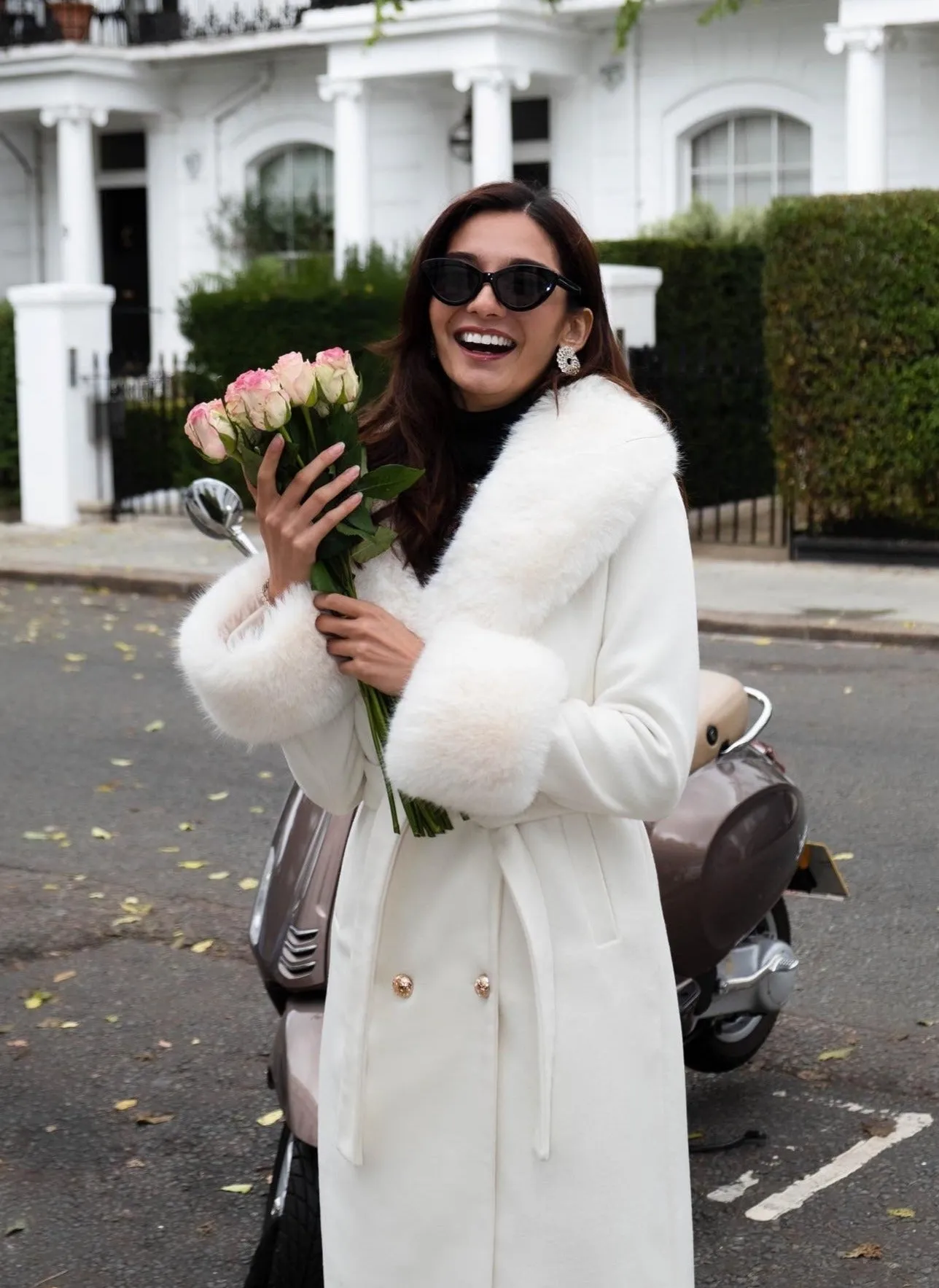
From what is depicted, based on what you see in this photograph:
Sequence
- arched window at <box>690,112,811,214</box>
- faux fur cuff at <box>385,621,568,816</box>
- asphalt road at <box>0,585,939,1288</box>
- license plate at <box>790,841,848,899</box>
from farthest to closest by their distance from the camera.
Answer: arched window at <box>690,112,811,214</box>
license plate at <box>790,841,848,899</box>
asphalt road at <box>0,585,939,1288</box>
faux fur cuff at <box>385,621,568,816</box>

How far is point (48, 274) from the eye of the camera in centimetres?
2922

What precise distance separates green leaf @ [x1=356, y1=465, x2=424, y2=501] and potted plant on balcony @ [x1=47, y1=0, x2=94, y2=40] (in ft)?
83.6

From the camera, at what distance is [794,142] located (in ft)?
75.0

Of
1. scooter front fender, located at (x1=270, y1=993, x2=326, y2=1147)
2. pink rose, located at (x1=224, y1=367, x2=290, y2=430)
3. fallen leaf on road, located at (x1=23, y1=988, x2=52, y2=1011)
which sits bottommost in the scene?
fallen leaf on road, located at (x1=23, y1=988, x2=52, y2=1011)

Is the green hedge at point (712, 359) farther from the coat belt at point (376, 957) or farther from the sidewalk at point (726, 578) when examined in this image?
the coat belt at point (376, 957)

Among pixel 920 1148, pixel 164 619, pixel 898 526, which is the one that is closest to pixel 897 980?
pixel 920 1148

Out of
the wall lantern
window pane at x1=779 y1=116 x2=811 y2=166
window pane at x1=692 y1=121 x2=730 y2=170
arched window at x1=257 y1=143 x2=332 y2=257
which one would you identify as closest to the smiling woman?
window pane at x1=779 y1=116 x2=811 y2=166

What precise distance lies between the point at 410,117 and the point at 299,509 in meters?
23.9

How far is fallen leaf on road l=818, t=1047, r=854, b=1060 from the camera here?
4449 mm

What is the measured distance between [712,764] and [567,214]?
1.62 metres

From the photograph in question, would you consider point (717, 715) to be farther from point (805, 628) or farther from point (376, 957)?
point (805, 628)

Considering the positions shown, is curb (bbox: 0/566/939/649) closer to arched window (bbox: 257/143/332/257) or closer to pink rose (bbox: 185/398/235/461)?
pink rose (bbox: 185/398/235/461)

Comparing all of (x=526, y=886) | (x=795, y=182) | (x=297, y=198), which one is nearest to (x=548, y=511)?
(x=526, y=886)

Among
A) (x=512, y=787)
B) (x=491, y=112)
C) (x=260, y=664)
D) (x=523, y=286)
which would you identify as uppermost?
(x=491, y=112)
